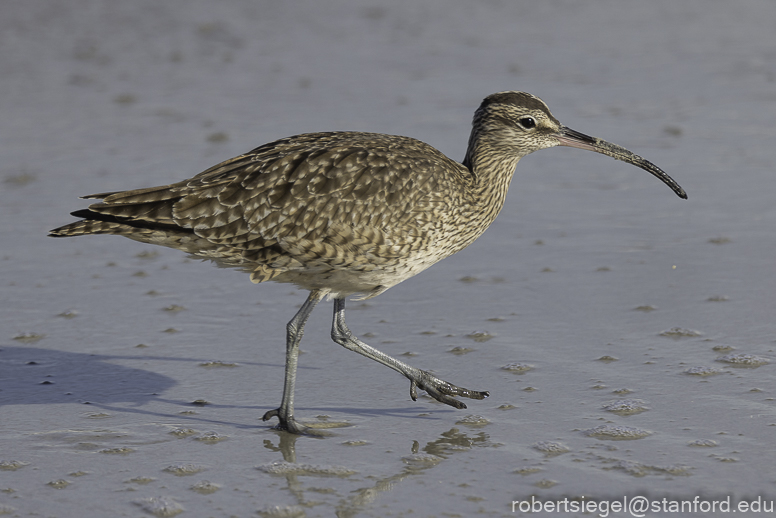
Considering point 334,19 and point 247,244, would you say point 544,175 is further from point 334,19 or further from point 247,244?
point 334,19

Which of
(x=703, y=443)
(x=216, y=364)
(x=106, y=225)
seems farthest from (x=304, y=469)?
(x=703, y=443)

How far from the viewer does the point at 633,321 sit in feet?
23.7

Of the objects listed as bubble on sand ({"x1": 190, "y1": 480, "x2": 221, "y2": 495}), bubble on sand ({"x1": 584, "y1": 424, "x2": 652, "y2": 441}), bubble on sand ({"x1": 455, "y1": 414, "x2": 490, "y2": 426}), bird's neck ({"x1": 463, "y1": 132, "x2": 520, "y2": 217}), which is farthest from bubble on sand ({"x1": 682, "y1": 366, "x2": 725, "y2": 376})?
bubble on sand ({"x1": 190, "y1": 480, "x2": 221, "y2": 495})

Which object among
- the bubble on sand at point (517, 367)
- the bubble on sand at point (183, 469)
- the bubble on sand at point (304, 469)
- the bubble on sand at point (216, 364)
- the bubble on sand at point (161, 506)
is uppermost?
the bubble on sand at point (517, 367)

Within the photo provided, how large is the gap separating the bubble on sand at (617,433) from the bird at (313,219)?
29.6 inches

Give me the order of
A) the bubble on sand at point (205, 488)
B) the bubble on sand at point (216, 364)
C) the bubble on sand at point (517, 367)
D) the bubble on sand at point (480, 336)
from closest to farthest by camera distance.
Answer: the bubble on sand at point (205, 488), the bubble on sand at point (517, 367), the bubble on sand at point (216, 364), the bubble on sand at point (480, 336)

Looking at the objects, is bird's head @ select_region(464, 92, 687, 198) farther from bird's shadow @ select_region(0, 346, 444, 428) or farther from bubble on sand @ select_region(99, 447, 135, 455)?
bubble on sand @ select_region(99, 447, 135, 455)

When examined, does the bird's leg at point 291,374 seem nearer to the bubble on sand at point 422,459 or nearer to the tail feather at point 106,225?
the bubble on sand at point 422,459

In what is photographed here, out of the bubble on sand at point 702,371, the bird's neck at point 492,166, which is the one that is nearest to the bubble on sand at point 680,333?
the bubble on sand at point 702,371

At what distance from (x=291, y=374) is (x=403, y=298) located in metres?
2.00

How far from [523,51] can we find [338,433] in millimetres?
8632

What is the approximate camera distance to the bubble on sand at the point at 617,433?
5629 mm

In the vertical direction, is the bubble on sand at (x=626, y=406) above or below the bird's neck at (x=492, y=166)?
Answer: below

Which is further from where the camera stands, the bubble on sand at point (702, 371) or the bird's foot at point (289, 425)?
the bubble on sand at point (702, 371)
